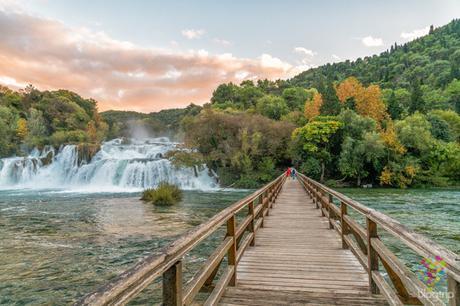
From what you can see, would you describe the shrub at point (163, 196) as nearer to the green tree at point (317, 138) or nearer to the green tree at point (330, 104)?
the green tree at point (317, 138)

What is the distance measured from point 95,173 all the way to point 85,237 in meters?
22.3

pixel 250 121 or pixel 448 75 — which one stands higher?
pixel 448 75

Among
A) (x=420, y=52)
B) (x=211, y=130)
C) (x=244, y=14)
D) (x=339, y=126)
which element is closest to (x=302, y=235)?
(x=244, y=14)

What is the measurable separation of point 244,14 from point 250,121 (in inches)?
645

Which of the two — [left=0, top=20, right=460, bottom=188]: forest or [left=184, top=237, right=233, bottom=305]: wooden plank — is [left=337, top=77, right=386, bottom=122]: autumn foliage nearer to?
A: [left=0, top=20, right=460, bottom=188]: forest

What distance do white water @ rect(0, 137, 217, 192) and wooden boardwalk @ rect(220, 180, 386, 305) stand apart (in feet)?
79.0

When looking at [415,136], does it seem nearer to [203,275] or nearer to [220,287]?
[220,287]

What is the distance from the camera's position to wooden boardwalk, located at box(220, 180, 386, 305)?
339cm

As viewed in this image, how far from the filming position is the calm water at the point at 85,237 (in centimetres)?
684

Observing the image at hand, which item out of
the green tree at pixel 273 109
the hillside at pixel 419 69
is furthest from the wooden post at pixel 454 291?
the hillside at pixel 419 69

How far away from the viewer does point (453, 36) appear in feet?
411

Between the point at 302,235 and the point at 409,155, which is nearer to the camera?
the point at 302,235

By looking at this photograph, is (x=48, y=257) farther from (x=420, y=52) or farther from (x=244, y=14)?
(x=420, y=52)

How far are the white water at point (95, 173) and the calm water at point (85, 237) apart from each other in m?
10.9
